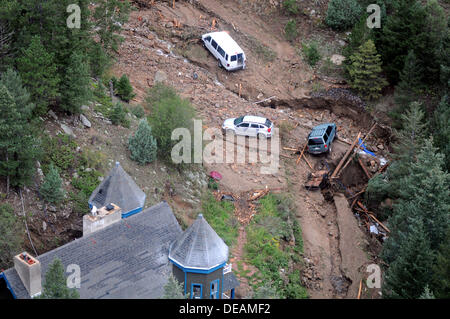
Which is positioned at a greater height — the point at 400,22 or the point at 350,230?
the point at 400,22

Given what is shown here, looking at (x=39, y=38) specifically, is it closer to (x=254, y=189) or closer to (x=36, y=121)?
(x=36, y=121)

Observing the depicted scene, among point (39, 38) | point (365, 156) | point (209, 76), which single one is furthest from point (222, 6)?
point (39, 38)

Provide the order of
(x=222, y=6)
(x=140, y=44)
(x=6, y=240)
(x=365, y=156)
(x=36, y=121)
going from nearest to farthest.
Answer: (x=6, y=240) → (x=36, y=121) → (x=365, y=156) → (x=140, y=44) → (x=222, y=6)

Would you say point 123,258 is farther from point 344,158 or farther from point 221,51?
point 221,51

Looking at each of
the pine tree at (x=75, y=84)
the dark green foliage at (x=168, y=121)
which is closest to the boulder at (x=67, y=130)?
the pine tree at (x=75, y=84)

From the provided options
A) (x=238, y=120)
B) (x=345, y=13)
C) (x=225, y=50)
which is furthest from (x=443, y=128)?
(x=225, y=50)

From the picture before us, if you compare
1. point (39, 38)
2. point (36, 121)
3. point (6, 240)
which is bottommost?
point (6, 240)

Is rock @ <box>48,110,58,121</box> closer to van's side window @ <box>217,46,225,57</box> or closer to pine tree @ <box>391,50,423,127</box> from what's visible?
van's side window @ <box>217,46,225,57</box>
